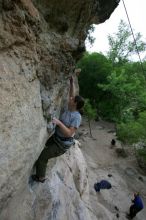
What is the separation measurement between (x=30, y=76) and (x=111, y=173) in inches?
667

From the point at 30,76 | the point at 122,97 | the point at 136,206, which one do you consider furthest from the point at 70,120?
the point at 122,97

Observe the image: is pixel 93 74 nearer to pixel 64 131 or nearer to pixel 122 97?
pixel 122 97

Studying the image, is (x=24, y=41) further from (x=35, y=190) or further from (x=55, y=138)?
(x=35, y=190)

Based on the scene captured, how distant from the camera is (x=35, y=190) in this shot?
24.4ft

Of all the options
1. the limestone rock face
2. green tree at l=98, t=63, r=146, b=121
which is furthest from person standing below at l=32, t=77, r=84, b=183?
green tree at l=98, t=63, r=146, b=121

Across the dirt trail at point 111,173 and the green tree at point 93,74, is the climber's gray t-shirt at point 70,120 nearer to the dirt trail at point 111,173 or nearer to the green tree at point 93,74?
the dirt trail at point 111,173

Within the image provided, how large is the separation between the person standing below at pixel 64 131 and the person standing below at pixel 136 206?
31.5ft

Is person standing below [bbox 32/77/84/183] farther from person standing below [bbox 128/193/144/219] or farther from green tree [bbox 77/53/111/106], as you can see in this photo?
green tree [bbox 77/53/111/106]

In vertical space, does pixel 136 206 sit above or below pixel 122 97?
below

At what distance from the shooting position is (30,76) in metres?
5.43

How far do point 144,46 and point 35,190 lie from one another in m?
36.9

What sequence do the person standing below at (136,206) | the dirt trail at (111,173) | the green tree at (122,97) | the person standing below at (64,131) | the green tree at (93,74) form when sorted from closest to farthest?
the person standing below at (64,131), the person standing below at (136,206), the dirt trail at (111,173), the green tree at (122,97), the green tree at (93,74)

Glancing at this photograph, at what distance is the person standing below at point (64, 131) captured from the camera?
6.14 m

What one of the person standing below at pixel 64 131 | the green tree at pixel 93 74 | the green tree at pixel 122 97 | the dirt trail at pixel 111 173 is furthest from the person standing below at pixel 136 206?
the green tree at pixel 93 74
